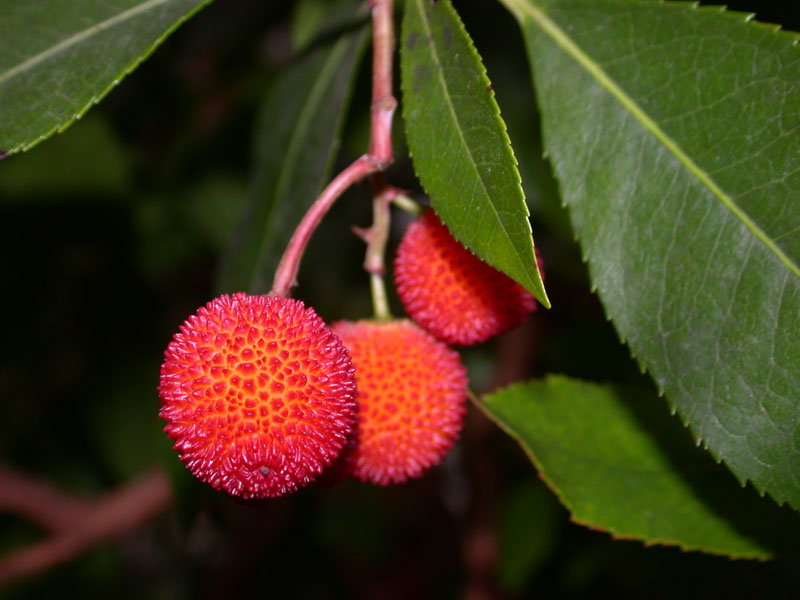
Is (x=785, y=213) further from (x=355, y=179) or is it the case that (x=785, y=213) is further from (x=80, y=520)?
(x=80, y=520)

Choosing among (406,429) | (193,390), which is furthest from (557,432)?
(193,390)

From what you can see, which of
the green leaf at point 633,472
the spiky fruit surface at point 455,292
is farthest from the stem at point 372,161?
the green leaf at point 633,472

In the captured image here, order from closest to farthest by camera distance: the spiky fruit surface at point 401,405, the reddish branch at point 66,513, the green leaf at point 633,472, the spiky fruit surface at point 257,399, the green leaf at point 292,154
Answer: the spiky fruit surface at point 257,399, the spiky fruit surface at point 401,405, the green leaf at point 633,472, the green leaf at point 292,154, the reddish branch at point 66,513

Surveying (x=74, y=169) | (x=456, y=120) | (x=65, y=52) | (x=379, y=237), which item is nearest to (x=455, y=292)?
(x=379, y=237)

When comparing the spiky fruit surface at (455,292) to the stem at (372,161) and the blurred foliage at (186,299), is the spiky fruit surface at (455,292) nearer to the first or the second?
the stem at (372,161)

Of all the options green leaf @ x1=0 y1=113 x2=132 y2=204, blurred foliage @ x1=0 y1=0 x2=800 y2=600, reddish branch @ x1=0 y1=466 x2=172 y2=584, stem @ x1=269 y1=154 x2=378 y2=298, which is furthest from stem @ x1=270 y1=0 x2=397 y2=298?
green leaf @ x1=0 y1=113 x2=132 y2=204

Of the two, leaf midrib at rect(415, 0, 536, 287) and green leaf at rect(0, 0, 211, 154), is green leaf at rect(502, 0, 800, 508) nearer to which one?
leaf midrib at rect(415, 0, 536, 287)
